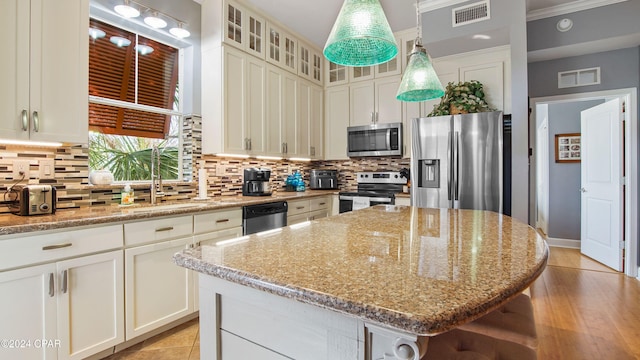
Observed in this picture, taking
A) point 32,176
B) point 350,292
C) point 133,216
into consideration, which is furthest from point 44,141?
point 350,292

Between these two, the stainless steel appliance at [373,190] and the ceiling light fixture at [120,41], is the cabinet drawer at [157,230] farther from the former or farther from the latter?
the stainless steel appliance at [373,190]

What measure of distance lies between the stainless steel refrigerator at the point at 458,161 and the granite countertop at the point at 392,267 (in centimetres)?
178

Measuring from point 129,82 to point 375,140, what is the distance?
275cm

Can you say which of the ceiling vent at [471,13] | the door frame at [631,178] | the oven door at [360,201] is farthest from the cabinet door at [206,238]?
the door frame at [631,178]

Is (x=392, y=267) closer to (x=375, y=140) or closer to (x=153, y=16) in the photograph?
(x=153, y=16)

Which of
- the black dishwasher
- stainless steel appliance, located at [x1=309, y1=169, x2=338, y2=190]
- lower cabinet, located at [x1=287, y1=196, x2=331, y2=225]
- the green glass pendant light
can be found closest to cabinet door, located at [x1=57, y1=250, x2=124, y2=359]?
the black dishwasher

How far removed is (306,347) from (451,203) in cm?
278

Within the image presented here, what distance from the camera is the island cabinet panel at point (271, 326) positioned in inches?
25.2

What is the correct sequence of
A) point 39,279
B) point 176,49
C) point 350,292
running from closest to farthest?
point 350,292, point 39,279, point 176,49

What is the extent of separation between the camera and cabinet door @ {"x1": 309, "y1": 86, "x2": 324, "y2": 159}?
420cm

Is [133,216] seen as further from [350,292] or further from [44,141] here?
[350,292]

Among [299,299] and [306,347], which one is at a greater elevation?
[299,299]

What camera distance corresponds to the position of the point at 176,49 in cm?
309

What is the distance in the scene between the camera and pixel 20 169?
195cm
